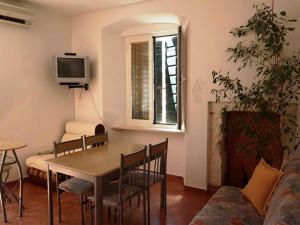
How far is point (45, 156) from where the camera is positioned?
373cm

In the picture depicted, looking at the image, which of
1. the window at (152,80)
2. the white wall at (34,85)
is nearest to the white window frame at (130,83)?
the window at (152,80)

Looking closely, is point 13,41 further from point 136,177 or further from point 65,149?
point 136,177

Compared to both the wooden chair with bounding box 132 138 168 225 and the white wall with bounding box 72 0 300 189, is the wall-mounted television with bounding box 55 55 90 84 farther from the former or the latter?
the wooden chair with bounding box 132 138 168 225

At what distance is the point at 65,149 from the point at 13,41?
6.75 ft

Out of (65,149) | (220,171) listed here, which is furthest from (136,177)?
(220,171)

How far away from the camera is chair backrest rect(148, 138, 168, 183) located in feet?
8.36

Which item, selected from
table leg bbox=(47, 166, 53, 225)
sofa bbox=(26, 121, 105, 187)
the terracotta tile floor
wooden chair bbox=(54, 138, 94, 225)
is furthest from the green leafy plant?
table leg bbox=(47, 166, 53, 225)

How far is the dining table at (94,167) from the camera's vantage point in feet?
6.86

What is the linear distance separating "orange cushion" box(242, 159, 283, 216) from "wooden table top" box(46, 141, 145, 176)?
4.07 feet

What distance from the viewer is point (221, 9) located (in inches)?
123

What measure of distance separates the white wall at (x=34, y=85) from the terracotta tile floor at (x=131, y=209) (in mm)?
916

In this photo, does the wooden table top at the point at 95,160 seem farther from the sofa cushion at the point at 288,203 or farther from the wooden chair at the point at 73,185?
the sofa cushion at the point at 288,203

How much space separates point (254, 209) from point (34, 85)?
3.55 m

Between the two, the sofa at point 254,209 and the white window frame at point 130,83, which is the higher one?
the white window frame at point 130,83
